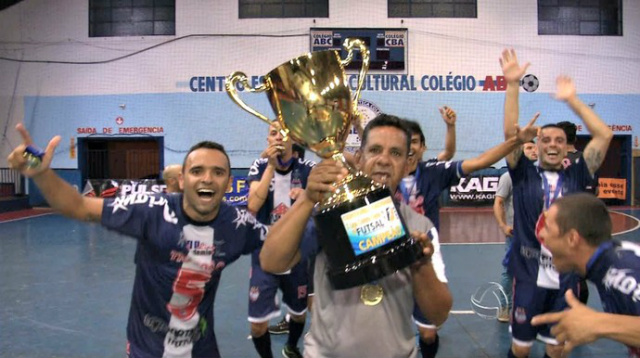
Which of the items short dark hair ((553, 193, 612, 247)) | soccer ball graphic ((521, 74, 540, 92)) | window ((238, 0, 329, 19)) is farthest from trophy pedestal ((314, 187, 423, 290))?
soccer ball graphic ((521, 74, 540, 92))

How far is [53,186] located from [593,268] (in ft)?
7.26

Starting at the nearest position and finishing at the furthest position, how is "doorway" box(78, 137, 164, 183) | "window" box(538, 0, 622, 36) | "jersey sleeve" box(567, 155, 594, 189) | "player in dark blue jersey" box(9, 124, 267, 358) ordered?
"player in dark blue jersey" box(9, 124, 267, 358), "jersey sleeve" box(567, 155, 594, 189), "window" box(538, 0, 622, 36), "doorway" box(78, 137, 164, 183)

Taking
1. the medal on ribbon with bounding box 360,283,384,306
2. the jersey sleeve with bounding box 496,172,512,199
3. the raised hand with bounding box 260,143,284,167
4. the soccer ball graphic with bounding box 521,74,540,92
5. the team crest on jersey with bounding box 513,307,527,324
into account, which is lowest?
the team crest on jersey with bounding box 513,307,527,324

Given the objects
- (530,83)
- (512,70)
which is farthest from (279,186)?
(530,83)

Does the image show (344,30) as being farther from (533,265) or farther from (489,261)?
(533,265)

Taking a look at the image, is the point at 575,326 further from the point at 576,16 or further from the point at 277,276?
the point at 576,16

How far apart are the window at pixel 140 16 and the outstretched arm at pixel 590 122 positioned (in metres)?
15.6

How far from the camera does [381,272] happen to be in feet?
5.41

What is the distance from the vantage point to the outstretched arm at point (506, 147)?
9.65 ft

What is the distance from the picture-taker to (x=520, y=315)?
3.67 metres

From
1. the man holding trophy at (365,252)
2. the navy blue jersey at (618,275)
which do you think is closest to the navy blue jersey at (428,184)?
the navy blue jersey at (618,275)

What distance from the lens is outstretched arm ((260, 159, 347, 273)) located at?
1.66 m

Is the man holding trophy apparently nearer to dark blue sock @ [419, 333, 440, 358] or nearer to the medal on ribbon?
the medal on ribbon

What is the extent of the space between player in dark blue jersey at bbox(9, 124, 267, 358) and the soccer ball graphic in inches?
629
